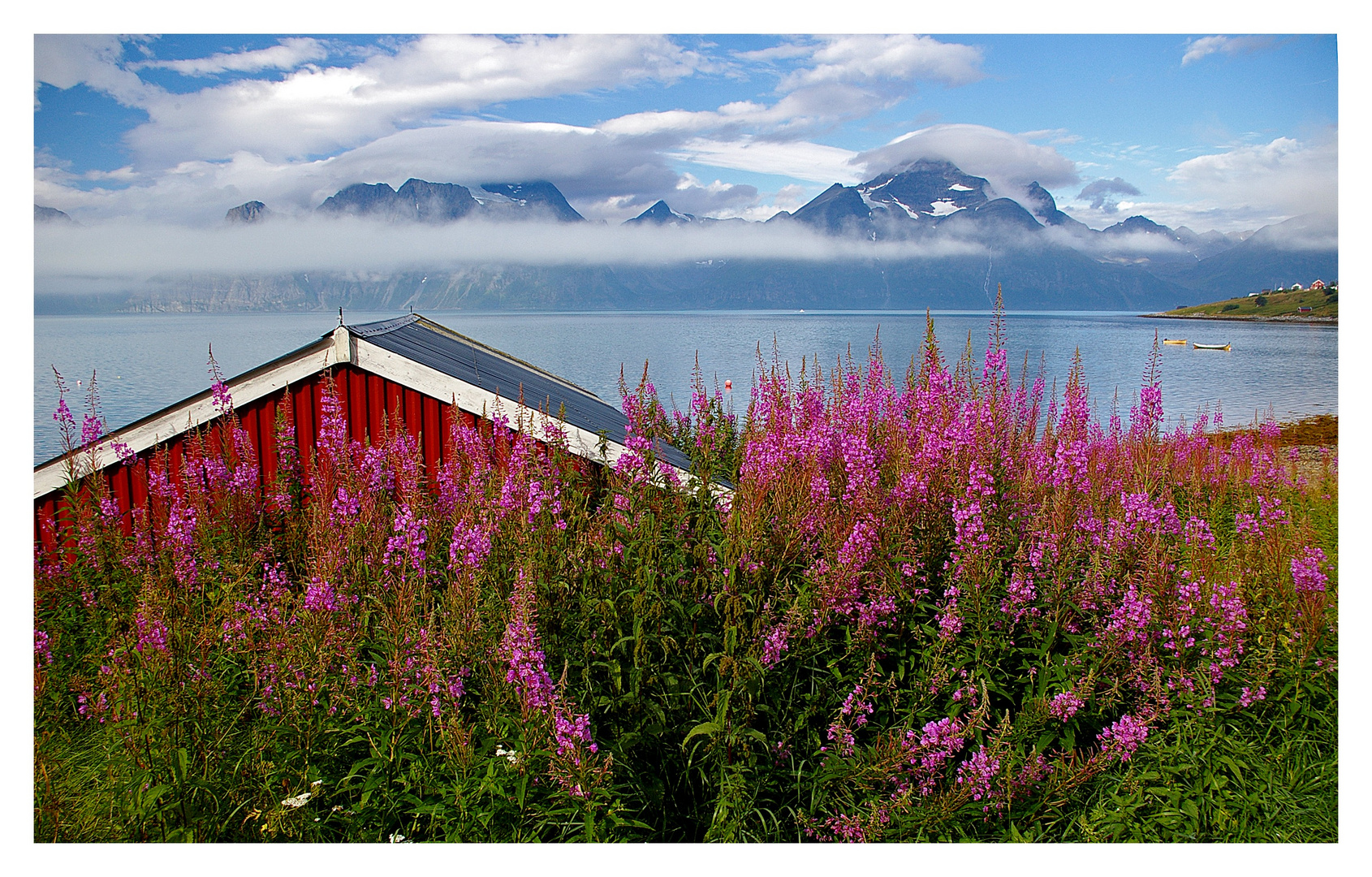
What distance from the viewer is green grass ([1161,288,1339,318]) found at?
15.6 ft

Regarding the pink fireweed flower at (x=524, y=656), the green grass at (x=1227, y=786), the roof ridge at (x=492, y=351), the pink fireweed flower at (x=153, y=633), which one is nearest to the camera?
the pink fireweed flower at (x=524, y=656)

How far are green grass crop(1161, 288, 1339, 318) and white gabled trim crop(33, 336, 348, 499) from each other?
6547 millimetres

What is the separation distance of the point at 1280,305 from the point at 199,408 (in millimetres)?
7977

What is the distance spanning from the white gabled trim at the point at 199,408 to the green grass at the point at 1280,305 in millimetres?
6547

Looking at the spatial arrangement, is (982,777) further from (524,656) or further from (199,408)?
(199,408)

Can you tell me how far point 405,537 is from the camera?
3904 millimetres

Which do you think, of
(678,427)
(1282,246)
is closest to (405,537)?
(678,427)

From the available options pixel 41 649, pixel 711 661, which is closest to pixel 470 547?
pixel 711 661

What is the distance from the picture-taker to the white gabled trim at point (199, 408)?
5.32m

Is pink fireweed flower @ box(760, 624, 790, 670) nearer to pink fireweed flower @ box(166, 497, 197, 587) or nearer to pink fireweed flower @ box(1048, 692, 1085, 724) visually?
pink fireweed flower @ box(1048, 692, 1085, 724)

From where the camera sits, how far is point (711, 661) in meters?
3.43

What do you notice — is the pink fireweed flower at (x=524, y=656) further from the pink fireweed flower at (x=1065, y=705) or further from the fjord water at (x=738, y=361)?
the fjord water at (x=738, y=361)

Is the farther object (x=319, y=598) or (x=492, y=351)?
(x=492, y=351)

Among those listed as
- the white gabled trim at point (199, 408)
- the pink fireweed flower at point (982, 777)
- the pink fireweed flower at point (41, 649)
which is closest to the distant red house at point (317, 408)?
the white gabled trim at point (199, 408)
